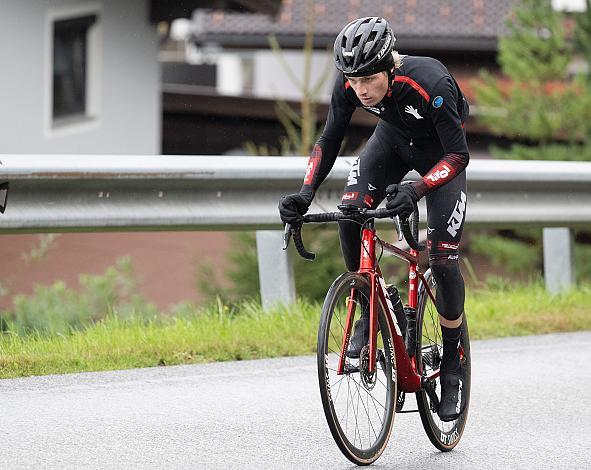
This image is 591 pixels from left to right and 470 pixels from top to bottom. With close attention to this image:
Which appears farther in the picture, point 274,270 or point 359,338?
point 274,270

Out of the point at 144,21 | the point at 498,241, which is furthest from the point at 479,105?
the point at 144,21

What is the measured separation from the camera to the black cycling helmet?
5336 millimetres

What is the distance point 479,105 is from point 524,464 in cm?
1727

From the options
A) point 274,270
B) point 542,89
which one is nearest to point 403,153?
point 274,270

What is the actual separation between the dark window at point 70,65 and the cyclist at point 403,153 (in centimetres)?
1124

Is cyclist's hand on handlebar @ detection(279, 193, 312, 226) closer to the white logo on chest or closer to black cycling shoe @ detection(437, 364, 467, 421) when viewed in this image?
the white logo on chest

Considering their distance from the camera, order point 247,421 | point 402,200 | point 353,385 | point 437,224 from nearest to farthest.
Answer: point 402,200
point 353,385
point 437,224
point 247,421

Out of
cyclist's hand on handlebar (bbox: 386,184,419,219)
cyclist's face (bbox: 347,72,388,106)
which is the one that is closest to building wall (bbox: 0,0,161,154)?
cyclist's face (bbox: 347,72,388,106)

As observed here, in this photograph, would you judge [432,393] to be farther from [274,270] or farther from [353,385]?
[274,270]

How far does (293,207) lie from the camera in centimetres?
540

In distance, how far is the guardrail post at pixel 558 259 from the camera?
32.7 feet

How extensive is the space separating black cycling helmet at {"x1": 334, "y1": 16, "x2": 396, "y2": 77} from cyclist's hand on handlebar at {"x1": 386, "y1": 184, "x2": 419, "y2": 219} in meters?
0.49

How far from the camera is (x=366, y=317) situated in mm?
5441

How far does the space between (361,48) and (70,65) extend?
39.5 feet
